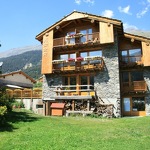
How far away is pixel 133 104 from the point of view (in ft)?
88.7

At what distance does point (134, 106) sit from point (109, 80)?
4.48 metres

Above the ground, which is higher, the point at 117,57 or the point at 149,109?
the point at 117,57

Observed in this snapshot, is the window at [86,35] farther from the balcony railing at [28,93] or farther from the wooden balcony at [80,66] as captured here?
the balcony railing at [28,93]

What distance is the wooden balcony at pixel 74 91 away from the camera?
2564 centimetres

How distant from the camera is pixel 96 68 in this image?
1033 inches

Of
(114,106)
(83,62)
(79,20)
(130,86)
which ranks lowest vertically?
(114,106)

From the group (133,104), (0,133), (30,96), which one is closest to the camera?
(0,133)

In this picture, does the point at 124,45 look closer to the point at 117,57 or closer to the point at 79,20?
the point at 117,57

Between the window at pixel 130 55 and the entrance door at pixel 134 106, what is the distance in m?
4.66

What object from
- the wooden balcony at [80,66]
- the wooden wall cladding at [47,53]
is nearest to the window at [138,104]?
the wooden balcony at [80,66]

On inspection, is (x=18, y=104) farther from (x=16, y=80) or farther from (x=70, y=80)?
(x=16, y=80)

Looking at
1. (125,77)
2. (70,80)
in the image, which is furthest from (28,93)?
(125,77)

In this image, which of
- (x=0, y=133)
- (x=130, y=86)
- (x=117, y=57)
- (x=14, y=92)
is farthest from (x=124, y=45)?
(x=0, y=133)

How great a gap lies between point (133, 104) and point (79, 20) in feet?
41.3
